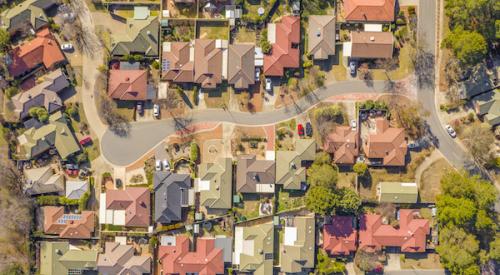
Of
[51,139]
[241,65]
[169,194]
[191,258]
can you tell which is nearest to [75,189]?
[51,139]

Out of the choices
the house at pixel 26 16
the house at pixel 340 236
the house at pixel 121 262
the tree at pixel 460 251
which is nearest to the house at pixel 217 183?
the house at pixel 121 262

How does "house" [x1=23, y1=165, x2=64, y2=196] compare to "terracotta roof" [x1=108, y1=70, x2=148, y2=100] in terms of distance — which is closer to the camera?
"terracotta roof" [x1=108, y1=70, x2=148, y2=100]

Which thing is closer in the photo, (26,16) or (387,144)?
(387,144)

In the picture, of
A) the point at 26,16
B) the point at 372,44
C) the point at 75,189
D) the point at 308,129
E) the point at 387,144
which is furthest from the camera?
the point at 308,129

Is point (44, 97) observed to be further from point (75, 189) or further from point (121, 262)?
point (121, 262)

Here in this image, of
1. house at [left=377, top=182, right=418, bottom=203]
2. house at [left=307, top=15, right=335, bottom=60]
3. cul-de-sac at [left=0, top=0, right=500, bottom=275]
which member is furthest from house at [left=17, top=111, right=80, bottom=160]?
house at [left=377, top=182, right=418, bottom=203]

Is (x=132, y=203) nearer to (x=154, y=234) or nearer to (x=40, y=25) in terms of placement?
(x=154, y=234)

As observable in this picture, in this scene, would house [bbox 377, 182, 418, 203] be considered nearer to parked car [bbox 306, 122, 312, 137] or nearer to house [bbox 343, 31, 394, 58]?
parked car [bbox 306, 122, 312, 137]
